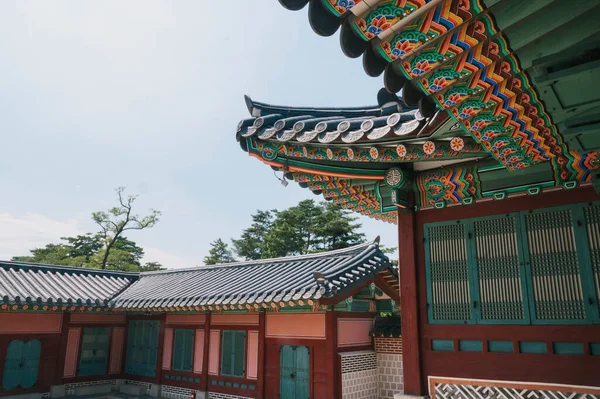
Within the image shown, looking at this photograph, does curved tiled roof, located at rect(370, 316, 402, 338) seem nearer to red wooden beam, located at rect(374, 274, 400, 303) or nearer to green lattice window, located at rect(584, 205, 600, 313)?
red wooden beam, located at rect(374, 274, 400, 303)

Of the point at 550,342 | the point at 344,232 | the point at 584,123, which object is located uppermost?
the point at 344,232

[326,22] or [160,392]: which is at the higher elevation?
[326,22]

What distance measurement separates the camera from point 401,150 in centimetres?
474

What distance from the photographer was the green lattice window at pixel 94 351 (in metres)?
13.4

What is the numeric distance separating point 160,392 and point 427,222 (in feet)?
35.3

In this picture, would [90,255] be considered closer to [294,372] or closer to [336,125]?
[294,372]

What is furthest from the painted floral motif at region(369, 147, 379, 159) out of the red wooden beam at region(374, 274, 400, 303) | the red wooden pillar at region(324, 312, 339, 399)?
the red wooden beam at region(374, 274, 400, 303)

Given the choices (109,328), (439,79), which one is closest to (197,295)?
(109,328)

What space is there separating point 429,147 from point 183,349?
10.6 meters

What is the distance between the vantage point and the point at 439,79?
2.78 m

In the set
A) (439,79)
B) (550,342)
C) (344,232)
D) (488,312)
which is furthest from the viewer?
(344,232)

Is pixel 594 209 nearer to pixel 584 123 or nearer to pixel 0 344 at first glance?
pixel 584 123

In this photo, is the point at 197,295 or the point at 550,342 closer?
the point at 550,342

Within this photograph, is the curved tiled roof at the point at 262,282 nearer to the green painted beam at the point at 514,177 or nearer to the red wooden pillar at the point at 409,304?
the red wooden pillar at the point at 409,304
